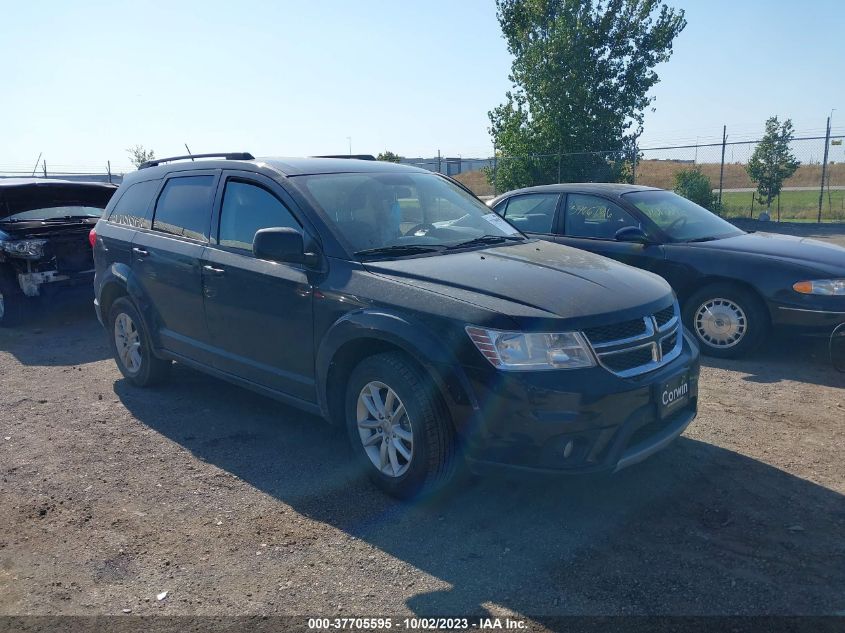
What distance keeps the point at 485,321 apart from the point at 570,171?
19.8 m

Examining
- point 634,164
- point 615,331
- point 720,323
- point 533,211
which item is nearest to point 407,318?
point 615,331

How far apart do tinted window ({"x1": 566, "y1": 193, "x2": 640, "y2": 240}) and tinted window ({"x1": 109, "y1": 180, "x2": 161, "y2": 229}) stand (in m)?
4.28

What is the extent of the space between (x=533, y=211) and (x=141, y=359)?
452 cm

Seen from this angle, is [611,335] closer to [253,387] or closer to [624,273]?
[624,273]

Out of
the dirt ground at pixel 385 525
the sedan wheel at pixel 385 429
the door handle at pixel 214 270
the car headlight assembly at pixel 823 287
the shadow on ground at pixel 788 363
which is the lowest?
the dirt ground at pixel 385 525

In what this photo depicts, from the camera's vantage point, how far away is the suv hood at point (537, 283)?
357 cm

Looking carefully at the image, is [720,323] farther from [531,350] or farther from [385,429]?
[385,429]

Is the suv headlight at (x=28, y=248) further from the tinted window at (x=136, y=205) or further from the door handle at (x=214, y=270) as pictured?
the door handle at (x=214, y=270)

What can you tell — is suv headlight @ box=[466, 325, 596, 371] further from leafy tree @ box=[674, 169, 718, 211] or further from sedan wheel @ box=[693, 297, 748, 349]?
leafy tree @ box=[674, 169, 718, 211]

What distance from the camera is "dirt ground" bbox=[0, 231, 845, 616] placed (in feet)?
10.1

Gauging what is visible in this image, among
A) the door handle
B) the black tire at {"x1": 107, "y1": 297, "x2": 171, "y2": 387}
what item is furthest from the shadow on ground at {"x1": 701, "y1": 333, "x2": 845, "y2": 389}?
the black tire at {"x1": 107, "y1": 297, "x2": 171, "y2": 387}

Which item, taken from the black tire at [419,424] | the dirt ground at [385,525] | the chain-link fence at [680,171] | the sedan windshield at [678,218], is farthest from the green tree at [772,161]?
the black tire at [419,424]

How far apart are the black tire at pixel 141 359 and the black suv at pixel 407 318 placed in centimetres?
9

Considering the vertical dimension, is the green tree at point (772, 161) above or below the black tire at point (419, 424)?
above
